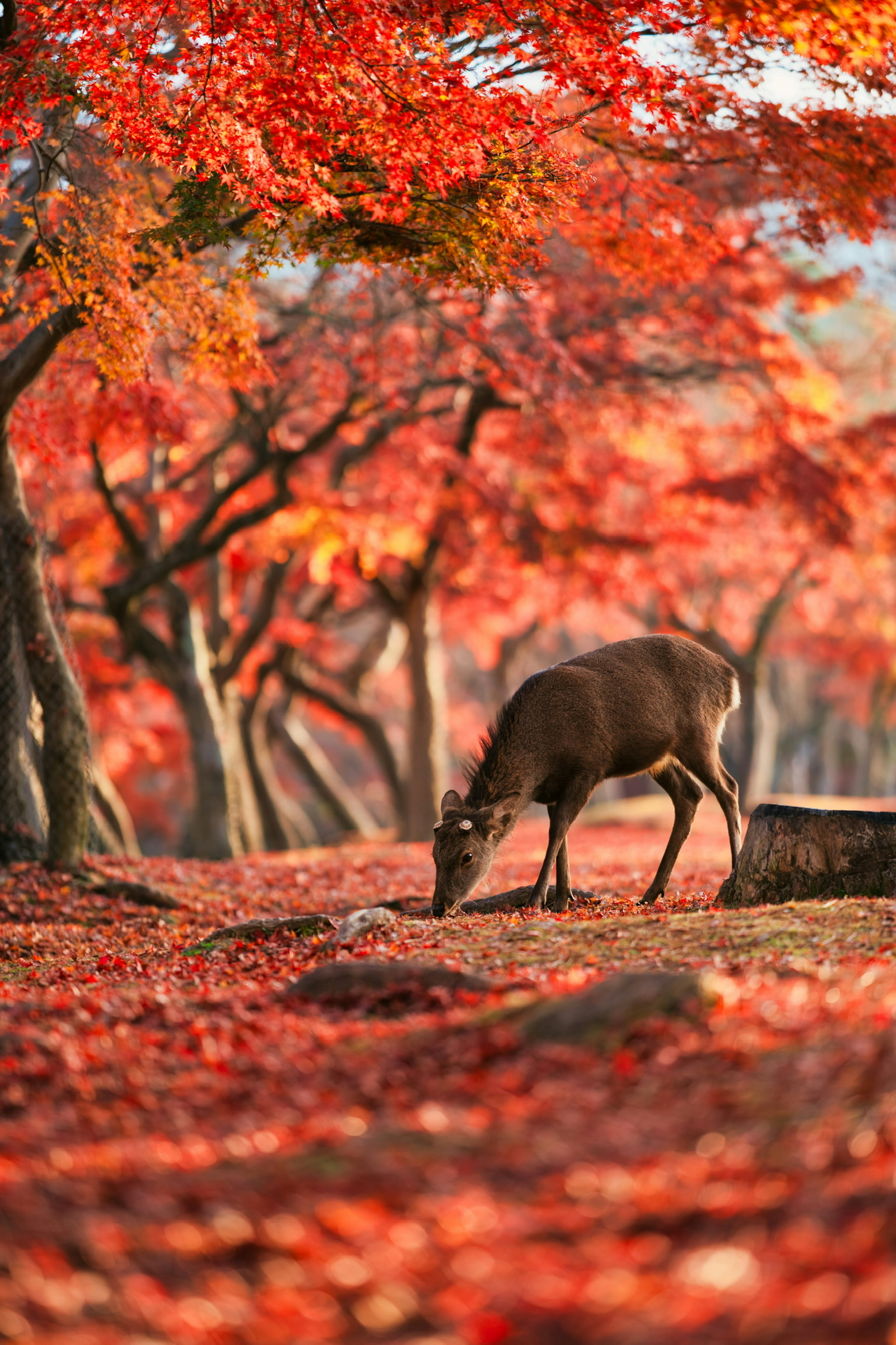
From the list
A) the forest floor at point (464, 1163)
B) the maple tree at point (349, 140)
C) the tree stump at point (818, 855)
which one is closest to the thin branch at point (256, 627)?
the maple tree at point (349, 140)

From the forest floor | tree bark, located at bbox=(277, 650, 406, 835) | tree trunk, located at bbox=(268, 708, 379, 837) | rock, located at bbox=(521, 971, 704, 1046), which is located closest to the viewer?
the forest floor

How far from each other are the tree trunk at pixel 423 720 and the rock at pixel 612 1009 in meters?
18.8

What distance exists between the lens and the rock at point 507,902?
10172 millimetres

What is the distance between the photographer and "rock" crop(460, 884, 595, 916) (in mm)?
10172

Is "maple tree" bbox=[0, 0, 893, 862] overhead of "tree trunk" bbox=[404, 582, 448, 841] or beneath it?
overhead

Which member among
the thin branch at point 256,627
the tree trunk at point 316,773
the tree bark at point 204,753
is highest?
the thin branch at point 256,627

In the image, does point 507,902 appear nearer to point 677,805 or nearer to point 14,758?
point 677,805

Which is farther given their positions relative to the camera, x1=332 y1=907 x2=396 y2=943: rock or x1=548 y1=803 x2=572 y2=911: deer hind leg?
x1=548 y1=803 x2=572 y2=911: deer hind leg

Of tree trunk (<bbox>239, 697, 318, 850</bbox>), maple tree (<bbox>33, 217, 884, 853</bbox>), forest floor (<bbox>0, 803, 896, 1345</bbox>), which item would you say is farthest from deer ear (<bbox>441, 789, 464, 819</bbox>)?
tree trunk (<bbox>239, 697, 318, 850</bbox>)

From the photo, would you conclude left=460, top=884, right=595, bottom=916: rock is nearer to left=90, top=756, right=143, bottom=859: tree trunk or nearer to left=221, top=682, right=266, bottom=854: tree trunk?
left=221, top=682, right=266, bottom=854: tree trunk

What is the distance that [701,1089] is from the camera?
4516mm

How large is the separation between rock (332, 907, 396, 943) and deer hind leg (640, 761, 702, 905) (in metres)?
2.77

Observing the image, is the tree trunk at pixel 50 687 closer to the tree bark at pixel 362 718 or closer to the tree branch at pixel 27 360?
the tree branch at pixel 27 360

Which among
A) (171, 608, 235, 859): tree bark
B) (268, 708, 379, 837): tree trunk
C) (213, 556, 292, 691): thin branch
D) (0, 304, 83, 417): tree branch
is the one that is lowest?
(268, 708, 379, 837): tree trunk
